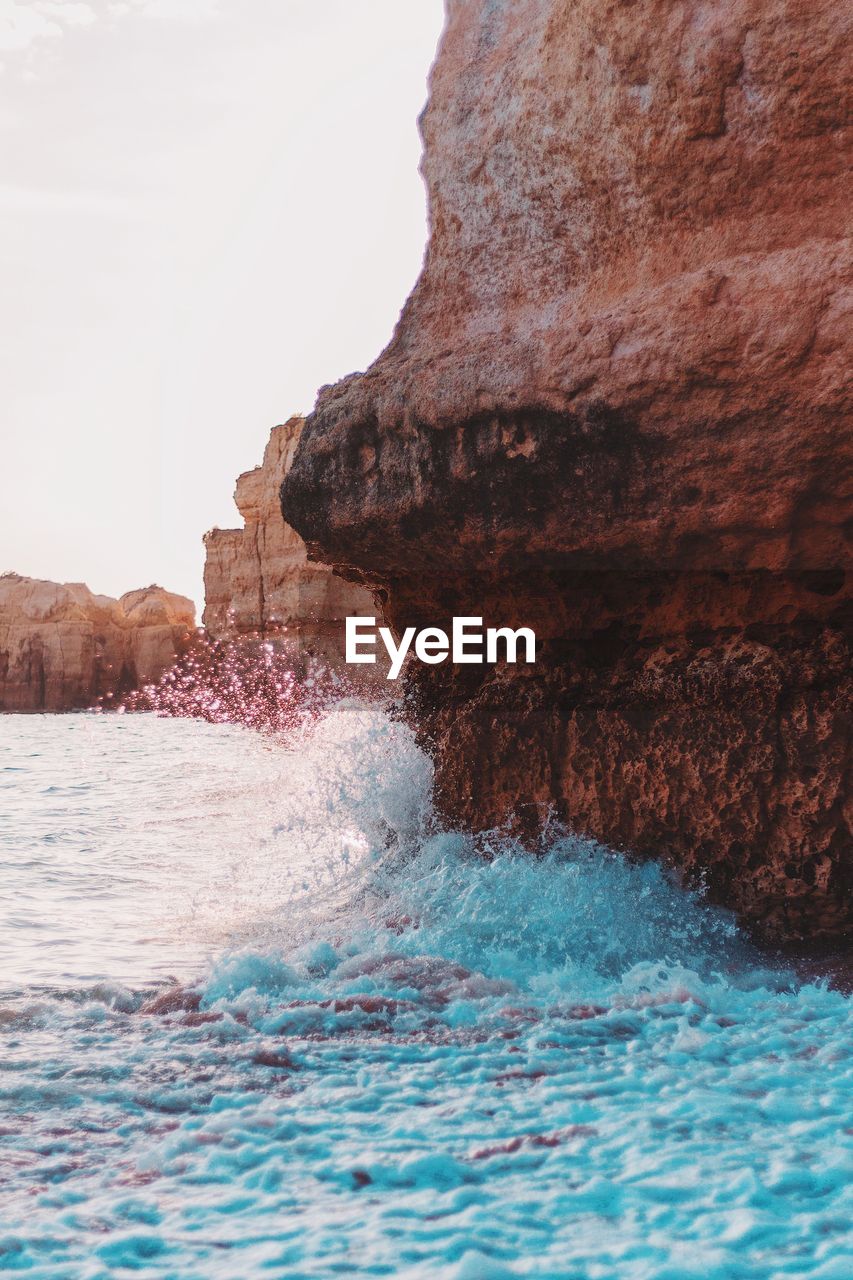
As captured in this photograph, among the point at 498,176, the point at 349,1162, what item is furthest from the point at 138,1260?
the point at 498,176

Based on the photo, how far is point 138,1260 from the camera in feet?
Result: 6.00

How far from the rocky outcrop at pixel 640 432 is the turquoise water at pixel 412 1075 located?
1.56ft

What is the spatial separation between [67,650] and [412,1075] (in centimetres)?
4210

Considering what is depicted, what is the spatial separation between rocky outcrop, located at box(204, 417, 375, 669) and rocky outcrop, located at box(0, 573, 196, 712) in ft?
31.4

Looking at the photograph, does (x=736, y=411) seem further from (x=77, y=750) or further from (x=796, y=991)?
(x=77, y=750)

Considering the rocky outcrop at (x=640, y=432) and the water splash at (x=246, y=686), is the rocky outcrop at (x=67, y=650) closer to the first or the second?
the water splash at (x=246, y=686)

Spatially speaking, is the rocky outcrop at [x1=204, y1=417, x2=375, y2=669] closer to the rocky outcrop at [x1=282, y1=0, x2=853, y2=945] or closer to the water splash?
the water splash

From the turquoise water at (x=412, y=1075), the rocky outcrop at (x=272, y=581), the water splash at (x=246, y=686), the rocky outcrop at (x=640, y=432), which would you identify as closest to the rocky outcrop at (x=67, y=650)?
the water splash at (x=246, y=686)

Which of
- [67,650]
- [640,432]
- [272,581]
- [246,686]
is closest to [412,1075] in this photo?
[640,432]

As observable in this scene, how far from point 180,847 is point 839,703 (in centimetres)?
465

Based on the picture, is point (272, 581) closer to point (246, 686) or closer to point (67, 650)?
point (246, 686)

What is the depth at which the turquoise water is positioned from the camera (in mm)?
1887

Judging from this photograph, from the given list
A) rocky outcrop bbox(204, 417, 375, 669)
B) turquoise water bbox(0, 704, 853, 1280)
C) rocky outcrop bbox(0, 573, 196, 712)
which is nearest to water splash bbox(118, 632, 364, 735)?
rocky outcrop bbox(204, 417, 375, 669)

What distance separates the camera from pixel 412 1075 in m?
2.69
